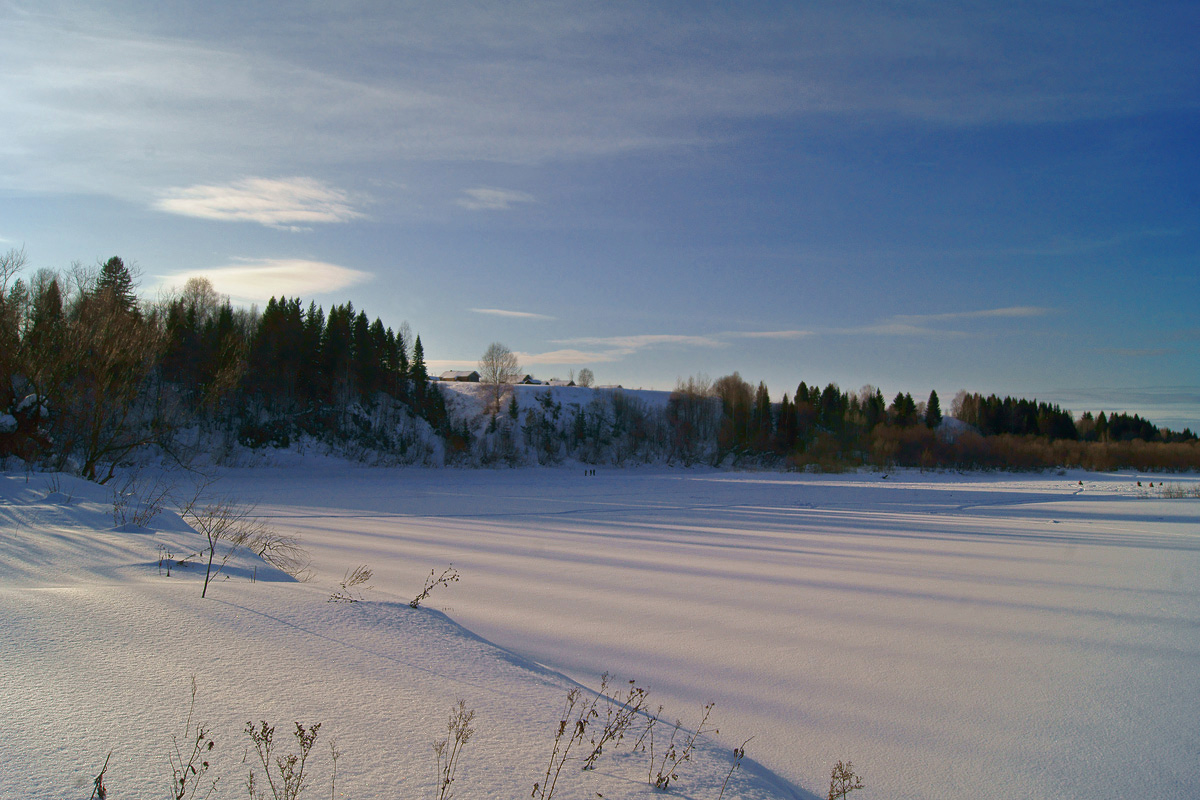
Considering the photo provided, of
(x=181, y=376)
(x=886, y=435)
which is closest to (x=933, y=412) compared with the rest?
(x=886, y=435)

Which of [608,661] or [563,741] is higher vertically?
[563,741]

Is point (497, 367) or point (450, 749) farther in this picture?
point (497, 367)

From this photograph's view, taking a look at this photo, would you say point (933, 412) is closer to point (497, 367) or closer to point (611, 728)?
point (497, 367)

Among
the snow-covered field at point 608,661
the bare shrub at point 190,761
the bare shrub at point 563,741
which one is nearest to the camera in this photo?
the bare shrub at point 190,761

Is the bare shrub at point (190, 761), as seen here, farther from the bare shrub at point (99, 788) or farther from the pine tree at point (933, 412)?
the pine tree at point (933, 412)

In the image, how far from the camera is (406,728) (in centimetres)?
306

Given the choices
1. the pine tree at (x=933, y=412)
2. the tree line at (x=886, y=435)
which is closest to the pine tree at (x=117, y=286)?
the tree line at (x=886, y=435)

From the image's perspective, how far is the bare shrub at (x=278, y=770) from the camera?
2.35m

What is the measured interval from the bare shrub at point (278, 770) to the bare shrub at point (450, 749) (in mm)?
532

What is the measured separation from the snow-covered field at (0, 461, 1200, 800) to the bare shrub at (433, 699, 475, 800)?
6cm

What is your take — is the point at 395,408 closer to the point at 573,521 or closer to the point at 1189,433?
the point at 573,521

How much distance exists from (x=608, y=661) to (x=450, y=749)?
2.93 meters

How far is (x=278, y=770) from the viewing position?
2.51m

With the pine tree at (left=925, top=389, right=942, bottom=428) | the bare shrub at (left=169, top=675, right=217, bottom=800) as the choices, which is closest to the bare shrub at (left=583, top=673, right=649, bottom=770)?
the bare shrub at (left=169, top=675, right=217, bottom=800)
